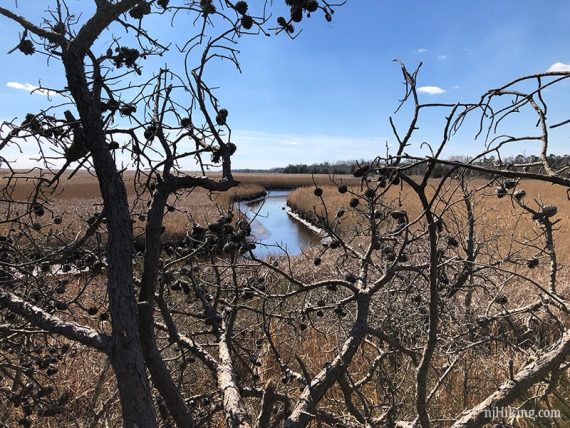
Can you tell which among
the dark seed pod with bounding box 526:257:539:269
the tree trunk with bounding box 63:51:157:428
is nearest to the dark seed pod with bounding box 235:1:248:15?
the tree trunk with bounding box 63:51:157:428

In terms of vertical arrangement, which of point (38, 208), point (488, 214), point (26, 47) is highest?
point (26, 47)

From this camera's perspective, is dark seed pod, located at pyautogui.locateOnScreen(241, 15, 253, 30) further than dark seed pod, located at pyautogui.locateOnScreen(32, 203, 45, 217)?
No

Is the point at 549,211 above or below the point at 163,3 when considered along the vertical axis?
below

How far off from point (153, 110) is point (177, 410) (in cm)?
94

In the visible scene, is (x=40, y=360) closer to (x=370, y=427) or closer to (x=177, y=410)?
(x=177, y=410)

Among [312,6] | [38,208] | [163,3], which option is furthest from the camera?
[38,208]

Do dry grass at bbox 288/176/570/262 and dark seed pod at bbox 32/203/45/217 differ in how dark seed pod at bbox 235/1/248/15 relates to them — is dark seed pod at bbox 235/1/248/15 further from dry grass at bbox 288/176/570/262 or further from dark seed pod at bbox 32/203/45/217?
dark seed pod at bbox 32/203/45/217

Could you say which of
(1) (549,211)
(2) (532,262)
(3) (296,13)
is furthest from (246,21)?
(2) (532,262)

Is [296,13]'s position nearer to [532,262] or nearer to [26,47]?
[26,47]

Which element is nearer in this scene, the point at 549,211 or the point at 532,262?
the point at 549,211

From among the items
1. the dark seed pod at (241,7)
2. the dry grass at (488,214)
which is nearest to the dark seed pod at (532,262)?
the dry grass at (488,214)

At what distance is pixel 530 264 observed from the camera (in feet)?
7.66

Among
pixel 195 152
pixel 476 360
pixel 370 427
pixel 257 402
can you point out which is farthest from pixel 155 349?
pixel 476 360

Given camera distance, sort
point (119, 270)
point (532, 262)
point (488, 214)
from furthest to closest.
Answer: point (488, 214) < point (532, 262) < point (119, 270)
